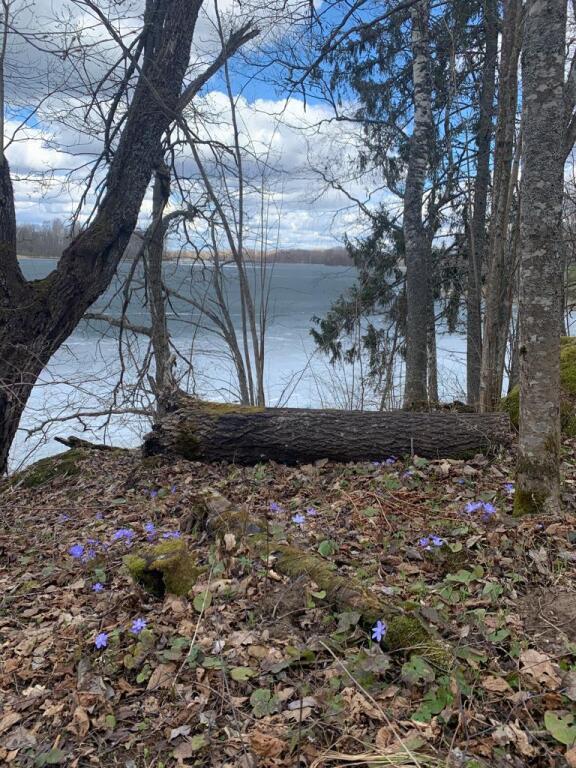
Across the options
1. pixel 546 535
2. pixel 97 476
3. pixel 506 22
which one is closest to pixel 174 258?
pixel 97 476

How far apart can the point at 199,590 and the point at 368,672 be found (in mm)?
1058

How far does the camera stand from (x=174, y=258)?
9070 mm

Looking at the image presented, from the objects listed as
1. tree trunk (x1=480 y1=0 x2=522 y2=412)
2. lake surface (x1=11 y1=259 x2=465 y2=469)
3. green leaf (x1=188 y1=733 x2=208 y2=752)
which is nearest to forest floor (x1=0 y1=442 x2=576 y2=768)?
green leaf (x1=188 y1=733 x2=208 y2=752)

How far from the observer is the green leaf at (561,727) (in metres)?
1.86

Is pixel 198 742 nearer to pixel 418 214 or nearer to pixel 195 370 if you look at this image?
pixel 195 370

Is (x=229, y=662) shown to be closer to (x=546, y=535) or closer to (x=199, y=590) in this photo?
(x=199, y=590)

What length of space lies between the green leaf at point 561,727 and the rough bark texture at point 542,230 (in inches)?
64.1

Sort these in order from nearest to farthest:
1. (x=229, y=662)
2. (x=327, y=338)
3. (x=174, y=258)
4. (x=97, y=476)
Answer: (x=229, y=662) < (x=97, y=476) < (x=174, y=258) < (x=327, y=338)

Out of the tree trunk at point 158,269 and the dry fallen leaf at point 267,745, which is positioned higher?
the tree trunk at point 158,269

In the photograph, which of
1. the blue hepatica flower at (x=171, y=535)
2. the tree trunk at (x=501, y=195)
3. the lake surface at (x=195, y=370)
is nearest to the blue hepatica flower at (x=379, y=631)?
the blue hepatica flower at (x=171, y=535)

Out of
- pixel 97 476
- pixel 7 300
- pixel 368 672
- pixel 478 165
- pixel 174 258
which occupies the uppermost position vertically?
pixel 478 165

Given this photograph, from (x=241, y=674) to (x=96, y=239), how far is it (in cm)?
552

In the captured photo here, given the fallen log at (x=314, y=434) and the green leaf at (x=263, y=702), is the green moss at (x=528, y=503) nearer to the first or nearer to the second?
the fallen log at (x=314, y=434)

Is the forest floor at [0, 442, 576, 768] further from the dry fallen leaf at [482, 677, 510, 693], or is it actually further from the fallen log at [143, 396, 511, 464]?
the fallen log at [143, 396, 511, 464]
